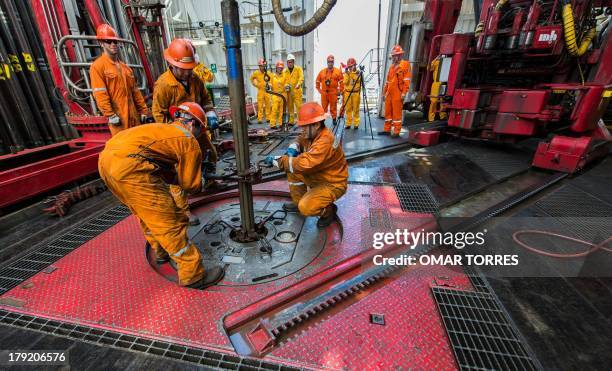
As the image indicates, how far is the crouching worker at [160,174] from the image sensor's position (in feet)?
6.17

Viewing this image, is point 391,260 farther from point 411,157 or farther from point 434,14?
point 434,14

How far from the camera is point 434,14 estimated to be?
22.9ft

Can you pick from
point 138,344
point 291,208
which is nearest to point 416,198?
point 291,208

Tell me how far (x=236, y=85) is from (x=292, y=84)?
6.56m

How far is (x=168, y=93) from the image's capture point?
3273mm

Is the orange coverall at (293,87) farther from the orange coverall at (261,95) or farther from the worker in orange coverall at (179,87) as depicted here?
the worker in orange coverall at (179,87)

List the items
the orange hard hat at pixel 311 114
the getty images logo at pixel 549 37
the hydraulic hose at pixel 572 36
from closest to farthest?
the orange hard hat at pixel 311 114 < the hydraulic hose at pixel 572 36 < the getty images logo at pixel 549 37

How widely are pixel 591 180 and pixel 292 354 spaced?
5.14 m

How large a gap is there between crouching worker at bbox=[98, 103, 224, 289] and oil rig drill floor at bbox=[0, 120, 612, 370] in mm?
307

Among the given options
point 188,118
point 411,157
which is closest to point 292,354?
point 188,118

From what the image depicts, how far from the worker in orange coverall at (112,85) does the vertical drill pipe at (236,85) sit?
241 centimetres

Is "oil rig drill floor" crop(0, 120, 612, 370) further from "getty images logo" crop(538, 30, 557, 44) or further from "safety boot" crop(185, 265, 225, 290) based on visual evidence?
"getty images logo" crop(538, 30, 557, 44)

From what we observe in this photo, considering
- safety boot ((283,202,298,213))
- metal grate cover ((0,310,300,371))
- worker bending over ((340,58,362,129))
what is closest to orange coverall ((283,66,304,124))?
worker bending over ((340,58,362,129))

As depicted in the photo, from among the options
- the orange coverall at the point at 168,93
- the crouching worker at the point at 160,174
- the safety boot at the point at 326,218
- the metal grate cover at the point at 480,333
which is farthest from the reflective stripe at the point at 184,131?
the metal grate cover at the point at 480,333
